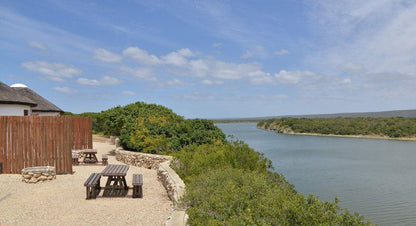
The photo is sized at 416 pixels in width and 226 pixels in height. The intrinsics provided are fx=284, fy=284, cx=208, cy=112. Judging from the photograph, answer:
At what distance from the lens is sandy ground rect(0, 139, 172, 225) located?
624cm

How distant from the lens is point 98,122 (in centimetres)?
3234

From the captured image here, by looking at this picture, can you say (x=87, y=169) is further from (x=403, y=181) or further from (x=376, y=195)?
(x=403, y=181)

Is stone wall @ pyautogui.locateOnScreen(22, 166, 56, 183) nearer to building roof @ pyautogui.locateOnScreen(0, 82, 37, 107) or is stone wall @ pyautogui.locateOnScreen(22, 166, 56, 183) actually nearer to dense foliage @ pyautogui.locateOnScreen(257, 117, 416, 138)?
building roof @ pyautogui.locateOnScreen(0, 82, 37, 107)

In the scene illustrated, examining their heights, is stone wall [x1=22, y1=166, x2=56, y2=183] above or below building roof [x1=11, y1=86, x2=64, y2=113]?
below

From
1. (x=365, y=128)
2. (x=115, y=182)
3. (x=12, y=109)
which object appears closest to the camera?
(x=115, y=182)

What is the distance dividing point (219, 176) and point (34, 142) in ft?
28.7

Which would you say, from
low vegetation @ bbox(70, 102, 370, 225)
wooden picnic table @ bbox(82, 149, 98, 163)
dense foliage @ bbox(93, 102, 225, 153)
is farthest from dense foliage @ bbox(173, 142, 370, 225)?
wooden picnic table @ bbox(82, 149, 98, 163)

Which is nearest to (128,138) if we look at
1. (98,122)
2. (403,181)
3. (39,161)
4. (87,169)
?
(87,169)

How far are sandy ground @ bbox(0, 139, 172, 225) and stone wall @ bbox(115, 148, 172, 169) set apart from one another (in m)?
2.36

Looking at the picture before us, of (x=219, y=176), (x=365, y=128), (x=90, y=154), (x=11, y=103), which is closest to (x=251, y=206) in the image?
(x=219, y=176)

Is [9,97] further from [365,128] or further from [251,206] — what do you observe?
[365,128]

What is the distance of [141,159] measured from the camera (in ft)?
43.9

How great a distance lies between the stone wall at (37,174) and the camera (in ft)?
32.4

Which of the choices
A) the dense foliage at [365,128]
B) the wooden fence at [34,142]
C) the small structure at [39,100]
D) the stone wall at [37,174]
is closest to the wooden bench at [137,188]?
the stone wall at [37,174]
